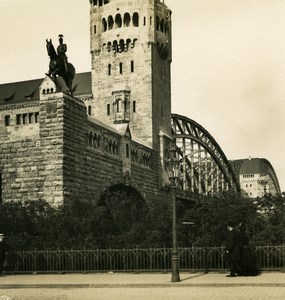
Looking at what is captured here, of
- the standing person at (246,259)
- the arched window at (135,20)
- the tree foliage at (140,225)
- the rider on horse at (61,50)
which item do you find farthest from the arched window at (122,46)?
the standing person at (246,259)

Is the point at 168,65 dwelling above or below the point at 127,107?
above

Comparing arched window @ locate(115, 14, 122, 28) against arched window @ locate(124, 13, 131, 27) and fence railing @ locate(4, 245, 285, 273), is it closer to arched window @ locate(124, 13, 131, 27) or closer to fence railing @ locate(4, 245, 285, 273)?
arched window @ locate(124, 13, 131, 27)

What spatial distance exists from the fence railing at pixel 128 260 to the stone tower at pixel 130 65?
126ft

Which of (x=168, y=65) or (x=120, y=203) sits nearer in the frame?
(x=120, y=203)

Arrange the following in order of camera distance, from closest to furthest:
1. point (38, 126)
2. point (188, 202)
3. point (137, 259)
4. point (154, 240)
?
point (137, 259), point (154, 240), point (38, 126), point (188, 202)

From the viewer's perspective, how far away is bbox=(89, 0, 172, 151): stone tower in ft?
241

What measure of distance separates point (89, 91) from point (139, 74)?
6947mm

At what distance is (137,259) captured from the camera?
106 feet

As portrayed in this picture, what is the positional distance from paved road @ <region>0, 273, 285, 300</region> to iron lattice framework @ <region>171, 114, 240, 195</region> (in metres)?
66.3

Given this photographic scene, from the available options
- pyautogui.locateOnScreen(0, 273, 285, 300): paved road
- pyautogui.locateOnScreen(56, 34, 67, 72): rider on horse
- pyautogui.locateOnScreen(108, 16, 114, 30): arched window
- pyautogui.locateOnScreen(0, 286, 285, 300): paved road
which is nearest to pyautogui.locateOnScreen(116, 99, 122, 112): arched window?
pyautogui.locateOnScreen(108, 16, 114, 30): arched window

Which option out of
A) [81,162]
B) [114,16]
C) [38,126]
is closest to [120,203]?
[81,162]

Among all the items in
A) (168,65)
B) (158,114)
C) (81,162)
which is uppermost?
(168,65)

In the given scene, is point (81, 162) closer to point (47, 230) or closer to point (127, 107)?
point (47, 230)

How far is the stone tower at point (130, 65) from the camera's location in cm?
7338
